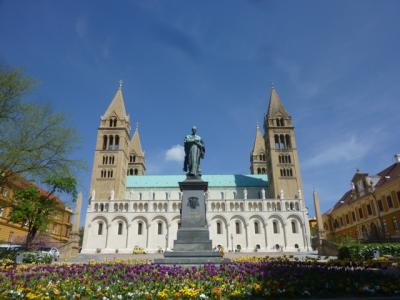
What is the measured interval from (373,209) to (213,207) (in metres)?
27.3

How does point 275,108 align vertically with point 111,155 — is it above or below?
above

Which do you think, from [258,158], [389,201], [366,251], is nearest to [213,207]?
[258,158]

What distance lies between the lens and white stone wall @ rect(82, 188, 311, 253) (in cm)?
5441

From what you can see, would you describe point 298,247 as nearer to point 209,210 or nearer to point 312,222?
point 209,210

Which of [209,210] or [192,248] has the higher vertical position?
[209,210]

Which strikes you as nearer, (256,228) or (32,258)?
(32,258)

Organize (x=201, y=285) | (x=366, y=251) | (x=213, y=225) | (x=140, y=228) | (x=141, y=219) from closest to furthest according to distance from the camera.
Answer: (x=201, y=285), (x=366, y=251), (x=213, y=225), (x=140, y=228), (x=141, y=219)

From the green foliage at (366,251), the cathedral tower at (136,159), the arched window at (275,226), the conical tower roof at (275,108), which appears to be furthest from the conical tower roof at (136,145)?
the green foliage at (366,251)

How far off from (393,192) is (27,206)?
1840 inches

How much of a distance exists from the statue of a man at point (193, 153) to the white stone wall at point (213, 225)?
133ft

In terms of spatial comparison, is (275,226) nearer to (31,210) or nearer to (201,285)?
(31,210)

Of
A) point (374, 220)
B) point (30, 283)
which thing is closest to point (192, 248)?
point (30, 283)

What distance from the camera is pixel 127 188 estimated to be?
68.4 m

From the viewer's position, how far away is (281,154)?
6412cm
